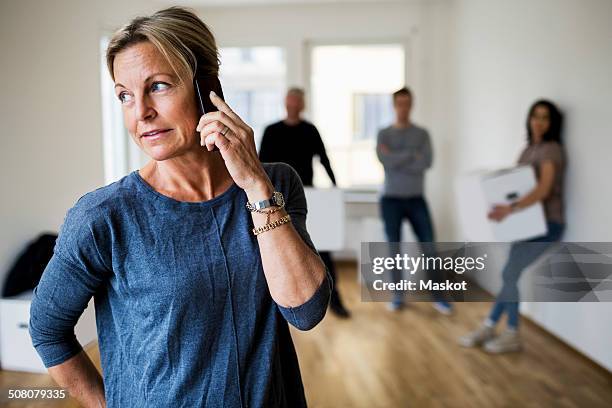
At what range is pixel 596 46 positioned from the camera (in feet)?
7.38

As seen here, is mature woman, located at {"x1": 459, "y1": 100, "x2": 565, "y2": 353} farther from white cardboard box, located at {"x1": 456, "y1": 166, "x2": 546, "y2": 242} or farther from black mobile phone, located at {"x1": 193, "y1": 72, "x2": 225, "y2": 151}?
black mobile phone, located at {"x1": 193, "y1": 72, "x2": 225, "y2": 151}

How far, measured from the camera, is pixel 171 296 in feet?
2.20

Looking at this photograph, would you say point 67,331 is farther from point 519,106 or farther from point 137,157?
point 519,106

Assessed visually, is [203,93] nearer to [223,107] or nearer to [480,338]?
[223,107]

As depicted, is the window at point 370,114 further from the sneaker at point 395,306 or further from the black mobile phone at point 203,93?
the black mobile phone at point 203,93

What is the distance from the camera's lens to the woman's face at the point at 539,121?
255 cm

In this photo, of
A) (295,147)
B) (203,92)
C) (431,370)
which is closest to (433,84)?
(431,370)

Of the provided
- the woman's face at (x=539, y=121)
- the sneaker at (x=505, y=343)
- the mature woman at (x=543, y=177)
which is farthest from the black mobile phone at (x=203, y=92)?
the sneaker at (x=505, y=343)

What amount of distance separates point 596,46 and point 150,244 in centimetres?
219

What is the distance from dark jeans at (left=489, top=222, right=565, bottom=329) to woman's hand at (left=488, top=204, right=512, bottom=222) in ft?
0.53

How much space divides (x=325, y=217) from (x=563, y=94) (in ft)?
5.82

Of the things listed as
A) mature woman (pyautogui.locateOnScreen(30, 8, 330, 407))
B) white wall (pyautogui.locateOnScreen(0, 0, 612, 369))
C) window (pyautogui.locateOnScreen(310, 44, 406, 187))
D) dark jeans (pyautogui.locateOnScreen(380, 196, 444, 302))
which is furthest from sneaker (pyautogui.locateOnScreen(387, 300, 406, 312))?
mature woman (pyautogui.locateOnScreen(30, 8, 330, 407))

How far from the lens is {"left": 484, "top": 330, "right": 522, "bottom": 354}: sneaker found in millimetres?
2723

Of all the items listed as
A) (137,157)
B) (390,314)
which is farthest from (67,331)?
(390,314)
